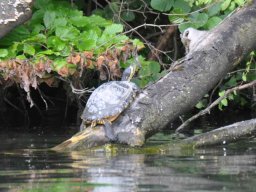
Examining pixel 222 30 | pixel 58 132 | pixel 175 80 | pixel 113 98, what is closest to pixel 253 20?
pixel 222 30

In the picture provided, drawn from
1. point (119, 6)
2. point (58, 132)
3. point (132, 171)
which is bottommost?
point (132, 171)

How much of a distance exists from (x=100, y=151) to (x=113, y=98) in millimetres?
505

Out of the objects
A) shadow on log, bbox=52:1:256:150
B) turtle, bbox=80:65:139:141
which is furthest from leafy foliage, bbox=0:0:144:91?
shadow on log, bbox=52:1:256:150

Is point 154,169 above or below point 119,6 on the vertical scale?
below

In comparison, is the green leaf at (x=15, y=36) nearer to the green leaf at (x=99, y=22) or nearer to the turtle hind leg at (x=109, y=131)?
the green leaf at (x=99, y=22)

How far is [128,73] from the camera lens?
284 inches

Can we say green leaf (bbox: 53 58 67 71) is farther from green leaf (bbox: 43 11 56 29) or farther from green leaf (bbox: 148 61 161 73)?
green leaf (bbox: 148 61 161 73)

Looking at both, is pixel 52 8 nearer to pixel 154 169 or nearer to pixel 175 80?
pixel 175 80

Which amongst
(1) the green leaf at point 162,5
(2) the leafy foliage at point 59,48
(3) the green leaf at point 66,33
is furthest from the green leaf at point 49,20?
(1) the green leaf at point 162,5

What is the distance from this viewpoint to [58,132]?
8.40 metres

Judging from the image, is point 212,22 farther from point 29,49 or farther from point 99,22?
point 29,49

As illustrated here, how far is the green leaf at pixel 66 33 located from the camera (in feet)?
24.2

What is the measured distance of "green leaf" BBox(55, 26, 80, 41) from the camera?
739 centimetres

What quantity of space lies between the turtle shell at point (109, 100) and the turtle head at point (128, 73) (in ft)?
1.52
